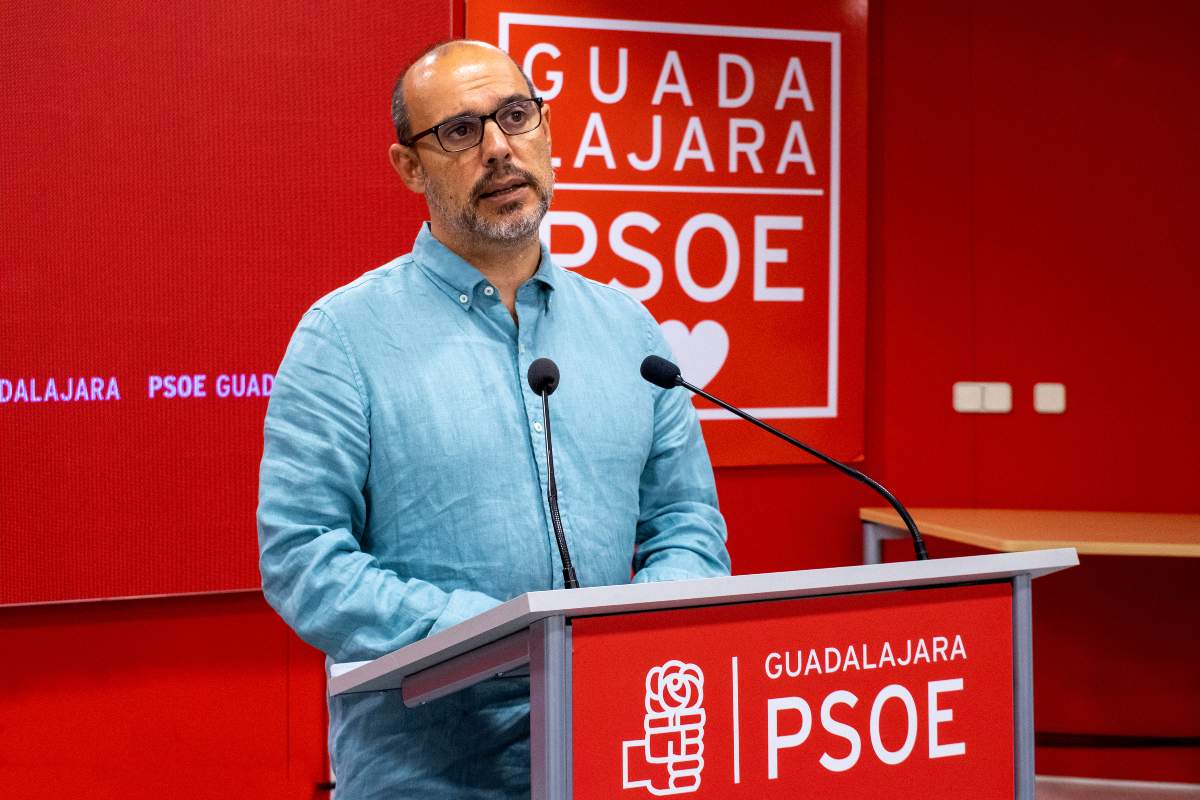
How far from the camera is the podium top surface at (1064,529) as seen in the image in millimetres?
2729

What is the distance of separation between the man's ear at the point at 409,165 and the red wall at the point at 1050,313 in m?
1.82

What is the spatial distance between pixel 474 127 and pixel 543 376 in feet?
1.48

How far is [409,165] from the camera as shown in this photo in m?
1.70

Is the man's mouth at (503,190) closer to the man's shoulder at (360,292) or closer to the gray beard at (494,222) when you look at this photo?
the gray beard at (494,222)

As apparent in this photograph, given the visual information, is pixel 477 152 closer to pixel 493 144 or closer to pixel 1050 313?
pixel 493 144

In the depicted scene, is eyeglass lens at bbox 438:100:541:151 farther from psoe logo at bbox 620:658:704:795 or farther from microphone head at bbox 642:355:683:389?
psoe logo at bbox 620:658:704:795

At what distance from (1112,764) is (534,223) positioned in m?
2.78

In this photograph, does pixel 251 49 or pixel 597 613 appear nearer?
pixel 597 613

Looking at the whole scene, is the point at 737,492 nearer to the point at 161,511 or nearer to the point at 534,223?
the point at 161,511

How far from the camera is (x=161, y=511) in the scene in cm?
277

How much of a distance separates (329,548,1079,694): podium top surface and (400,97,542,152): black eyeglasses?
75 centimetres

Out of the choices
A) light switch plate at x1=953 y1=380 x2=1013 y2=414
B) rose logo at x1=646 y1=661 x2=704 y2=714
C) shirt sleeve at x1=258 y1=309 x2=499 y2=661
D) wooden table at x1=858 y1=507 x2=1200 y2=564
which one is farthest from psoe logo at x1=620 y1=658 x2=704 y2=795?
light switch plate at x1=953 y1=380 x2=1013 y2=414

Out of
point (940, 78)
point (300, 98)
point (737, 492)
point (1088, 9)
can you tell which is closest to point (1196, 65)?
point (1088, 9)

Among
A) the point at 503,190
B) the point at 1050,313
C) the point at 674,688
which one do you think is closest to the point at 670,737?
the point at 674,688
